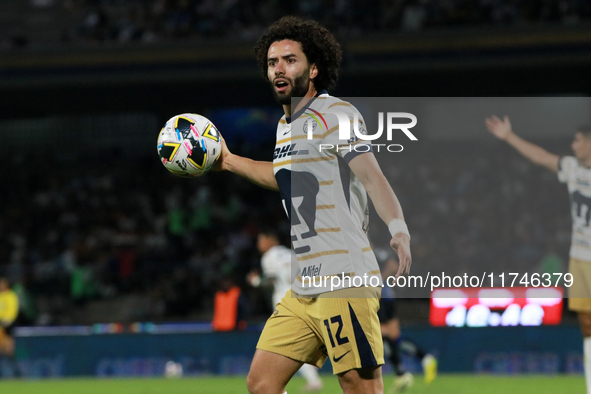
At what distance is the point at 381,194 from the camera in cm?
361

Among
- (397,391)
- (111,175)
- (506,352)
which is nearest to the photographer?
(397,391)

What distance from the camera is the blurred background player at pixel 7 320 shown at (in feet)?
46.1

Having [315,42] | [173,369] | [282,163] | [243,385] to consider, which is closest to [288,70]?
[315,42]

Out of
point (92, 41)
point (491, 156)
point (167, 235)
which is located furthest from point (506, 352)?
point (92, 41)

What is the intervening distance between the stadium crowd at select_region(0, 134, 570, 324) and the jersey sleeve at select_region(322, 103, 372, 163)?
21.2ft

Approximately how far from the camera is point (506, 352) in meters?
12.3

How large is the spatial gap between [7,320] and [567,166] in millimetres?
11549

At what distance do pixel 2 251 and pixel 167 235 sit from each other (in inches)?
151

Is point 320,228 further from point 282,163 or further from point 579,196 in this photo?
point 579,196

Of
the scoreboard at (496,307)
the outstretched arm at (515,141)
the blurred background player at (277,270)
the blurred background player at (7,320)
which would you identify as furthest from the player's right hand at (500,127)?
the blurred background player at (7,320)

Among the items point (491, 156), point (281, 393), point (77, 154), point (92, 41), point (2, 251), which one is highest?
point (92, 41)

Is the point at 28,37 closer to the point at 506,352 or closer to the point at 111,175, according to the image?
the point at 111,175

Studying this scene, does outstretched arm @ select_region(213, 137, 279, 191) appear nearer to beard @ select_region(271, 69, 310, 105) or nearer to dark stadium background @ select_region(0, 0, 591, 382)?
beard @ select_region(271, 69, 310, 105)

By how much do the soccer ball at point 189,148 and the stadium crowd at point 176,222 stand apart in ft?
20.2
